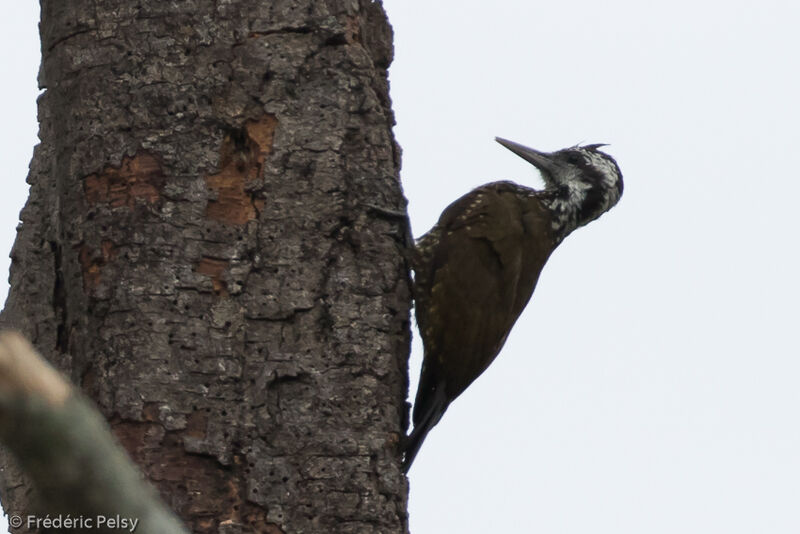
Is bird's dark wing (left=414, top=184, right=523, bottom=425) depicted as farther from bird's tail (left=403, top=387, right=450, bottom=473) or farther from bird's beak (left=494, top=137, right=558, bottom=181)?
bird's beak (left=494, top=137, right=558, bottom=181)

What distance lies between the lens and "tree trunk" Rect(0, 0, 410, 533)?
302 centimetres

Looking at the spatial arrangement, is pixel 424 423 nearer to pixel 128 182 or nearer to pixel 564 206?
pixel 128 182

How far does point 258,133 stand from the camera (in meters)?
3.38

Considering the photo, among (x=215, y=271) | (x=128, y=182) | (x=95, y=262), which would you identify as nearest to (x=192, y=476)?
(x=215, y=271)

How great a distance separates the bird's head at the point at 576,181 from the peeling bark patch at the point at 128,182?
2.14 metres

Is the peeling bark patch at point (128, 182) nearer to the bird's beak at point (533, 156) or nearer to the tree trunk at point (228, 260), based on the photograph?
the tree trunk at point (228, 260)

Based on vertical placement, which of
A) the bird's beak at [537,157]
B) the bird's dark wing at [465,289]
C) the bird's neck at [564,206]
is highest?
the bird's beak at [537,157]

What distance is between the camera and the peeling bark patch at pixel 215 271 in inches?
124

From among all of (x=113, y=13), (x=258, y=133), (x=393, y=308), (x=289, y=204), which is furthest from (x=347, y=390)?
(x=113, y=13)

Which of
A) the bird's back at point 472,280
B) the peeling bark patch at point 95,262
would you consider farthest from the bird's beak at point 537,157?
the peeling bark patch at point 95,262

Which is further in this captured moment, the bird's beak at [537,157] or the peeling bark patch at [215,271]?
the bird's beak at [537,157]

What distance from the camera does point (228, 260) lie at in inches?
125

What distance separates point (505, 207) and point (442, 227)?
1.01 feet

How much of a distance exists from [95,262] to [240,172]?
47 centimetres
